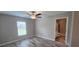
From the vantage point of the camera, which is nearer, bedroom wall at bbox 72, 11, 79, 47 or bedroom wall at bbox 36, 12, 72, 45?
bedroom wall at bbox 72, 11, 79, 47

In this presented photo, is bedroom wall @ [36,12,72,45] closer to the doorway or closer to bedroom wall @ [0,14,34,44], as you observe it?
the doorway

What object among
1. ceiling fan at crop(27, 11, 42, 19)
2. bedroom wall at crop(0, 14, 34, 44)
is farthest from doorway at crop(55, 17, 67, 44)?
bedroom wall at crop(0, 14, 34, 44)

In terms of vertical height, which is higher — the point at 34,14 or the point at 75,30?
the point at 34,14

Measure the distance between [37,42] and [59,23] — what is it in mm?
590

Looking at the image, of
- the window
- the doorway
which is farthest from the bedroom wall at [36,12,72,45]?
the window

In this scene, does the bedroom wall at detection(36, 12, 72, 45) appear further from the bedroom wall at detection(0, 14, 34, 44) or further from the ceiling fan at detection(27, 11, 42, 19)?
A: the bedroom wall at detection(0, 14, 34, 44)

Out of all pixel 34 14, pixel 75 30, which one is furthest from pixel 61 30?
pixel 34 14

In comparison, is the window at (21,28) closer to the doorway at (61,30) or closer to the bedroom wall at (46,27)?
the bedroom wall at (46,27)

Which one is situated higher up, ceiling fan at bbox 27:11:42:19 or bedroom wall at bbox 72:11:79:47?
ceiling fan at bbox 27:11:42:19

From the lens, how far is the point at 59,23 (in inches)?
62.7

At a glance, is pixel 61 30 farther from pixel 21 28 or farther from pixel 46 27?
pixel 21 28

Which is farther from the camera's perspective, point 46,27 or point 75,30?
point 46,27
